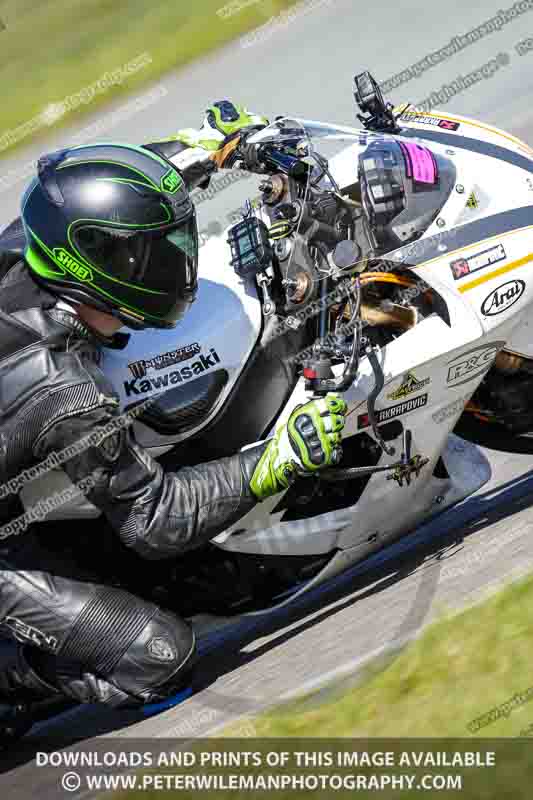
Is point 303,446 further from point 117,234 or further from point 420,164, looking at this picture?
point 420,164

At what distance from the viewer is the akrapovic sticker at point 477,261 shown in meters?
4.14

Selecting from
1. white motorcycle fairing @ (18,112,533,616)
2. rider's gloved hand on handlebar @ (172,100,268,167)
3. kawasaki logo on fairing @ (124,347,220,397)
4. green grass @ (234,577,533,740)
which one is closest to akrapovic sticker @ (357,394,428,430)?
white motorcycle fairing @ (18,112,533,616)

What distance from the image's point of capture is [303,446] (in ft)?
12.4

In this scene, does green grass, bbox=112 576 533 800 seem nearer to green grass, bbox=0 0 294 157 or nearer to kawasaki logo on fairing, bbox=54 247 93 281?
kawasaki logo on fairing, bbox=54 247 93 281

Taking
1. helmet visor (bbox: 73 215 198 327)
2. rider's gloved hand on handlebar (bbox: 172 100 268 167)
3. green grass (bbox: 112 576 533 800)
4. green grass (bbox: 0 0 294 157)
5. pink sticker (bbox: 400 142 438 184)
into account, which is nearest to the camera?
green grass (bbox: 112 576 533 800)

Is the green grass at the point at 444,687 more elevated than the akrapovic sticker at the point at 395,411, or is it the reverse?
the akrapovic sticker at the point at 395,411

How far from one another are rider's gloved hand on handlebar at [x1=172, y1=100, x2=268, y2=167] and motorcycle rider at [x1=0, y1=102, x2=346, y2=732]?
1241 millimetres

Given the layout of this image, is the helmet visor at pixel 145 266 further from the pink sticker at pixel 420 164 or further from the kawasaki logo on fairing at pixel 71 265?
the pink sticker at pixel 420 164

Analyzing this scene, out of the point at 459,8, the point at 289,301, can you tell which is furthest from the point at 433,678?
the point at 459,8

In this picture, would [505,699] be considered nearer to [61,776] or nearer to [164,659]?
[164,659]

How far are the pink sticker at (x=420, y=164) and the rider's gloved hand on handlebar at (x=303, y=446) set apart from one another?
103 centimetres

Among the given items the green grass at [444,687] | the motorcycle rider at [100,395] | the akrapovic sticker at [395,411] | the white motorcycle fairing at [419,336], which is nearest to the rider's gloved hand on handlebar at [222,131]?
A: the white motorcycle fairing at [419,336]

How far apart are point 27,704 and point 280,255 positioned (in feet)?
7.55

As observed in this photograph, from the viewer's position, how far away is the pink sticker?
4.21 meters
